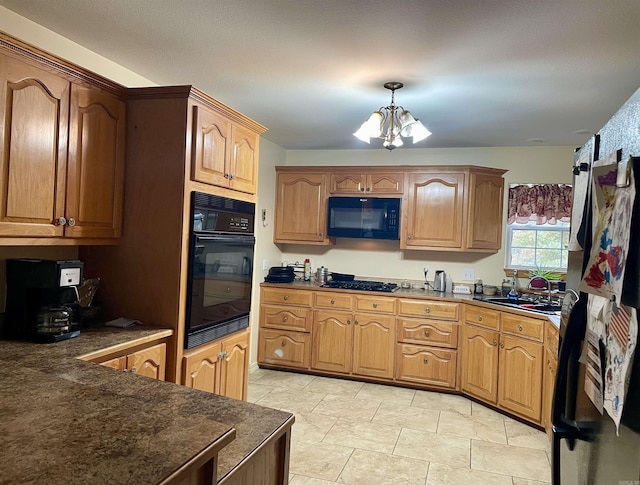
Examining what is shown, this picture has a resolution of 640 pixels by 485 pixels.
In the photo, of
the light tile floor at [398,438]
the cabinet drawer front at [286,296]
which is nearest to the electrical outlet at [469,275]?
the light tile floor at [398,438]

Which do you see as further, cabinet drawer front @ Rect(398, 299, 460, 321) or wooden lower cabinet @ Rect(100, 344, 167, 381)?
cabinet drawer front @ Rect(398, 299, 460, 321)

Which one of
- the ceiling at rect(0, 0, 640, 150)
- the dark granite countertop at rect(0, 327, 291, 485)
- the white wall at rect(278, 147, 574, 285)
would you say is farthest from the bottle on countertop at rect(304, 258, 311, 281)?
the dark granite countertop at rect(0, 327, 291, 485)

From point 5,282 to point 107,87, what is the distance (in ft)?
3.67

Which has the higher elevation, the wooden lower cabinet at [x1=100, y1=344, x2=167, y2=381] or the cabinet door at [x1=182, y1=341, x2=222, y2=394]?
the wooden lower cabinet at [x1=100, y1=344, x2=167, y2=381]

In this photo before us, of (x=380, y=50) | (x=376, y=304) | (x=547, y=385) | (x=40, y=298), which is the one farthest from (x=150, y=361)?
(x=547, y=385)

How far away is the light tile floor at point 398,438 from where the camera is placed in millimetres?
2715

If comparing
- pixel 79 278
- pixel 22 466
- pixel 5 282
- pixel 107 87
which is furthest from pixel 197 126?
pixel 22 466

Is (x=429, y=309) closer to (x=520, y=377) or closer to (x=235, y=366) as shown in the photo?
(x=520, y=377)

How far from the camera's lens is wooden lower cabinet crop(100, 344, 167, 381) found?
6.87 ft

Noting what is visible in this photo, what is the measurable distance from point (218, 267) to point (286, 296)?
199cm

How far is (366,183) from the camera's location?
15.6 feet

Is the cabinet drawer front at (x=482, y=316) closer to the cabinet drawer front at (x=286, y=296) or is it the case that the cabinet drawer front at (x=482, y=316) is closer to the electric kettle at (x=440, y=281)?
the electric kettle at (x=440, y=281)

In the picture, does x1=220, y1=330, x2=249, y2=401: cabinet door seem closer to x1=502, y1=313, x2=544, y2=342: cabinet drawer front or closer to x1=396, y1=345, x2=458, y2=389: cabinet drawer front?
x1=396, y1=345, x2=458, y2=389: cabinet drawer front

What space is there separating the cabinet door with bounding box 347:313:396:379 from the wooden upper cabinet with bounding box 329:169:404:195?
129 centimetres
